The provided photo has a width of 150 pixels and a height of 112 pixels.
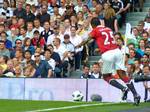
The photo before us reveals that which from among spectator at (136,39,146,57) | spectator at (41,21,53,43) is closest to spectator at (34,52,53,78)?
spectator at (41,21,53,43)

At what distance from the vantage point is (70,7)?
23766 mm

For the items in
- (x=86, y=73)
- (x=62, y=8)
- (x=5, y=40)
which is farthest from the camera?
(x=62, y=8)

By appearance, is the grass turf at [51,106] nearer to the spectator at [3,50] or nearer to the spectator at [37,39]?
the spectator at [3,50]

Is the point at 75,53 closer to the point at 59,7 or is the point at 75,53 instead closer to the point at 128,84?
the point at 59,7

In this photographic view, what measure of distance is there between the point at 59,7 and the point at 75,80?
5702mm

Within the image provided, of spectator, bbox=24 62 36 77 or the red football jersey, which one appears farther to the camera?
spectator, bbox=24 62 36 77

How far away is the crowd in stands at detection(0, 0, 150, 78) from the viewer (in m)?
20.9

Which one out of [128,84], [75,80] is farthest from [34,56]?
[128,84]

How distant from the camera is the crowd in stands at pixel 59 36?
2094 cm

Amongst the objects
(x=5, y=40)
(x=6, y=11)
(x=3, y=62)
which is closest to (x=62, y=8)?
(x=6, y=11)

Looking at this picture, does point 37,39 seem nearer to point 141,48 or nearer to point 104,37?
point 141,48

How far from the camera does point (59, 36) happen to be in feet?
74.0

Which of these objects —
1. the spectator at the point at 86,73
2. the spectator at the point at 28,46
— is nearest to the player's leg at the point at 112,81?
the spectator at the point at 86,73

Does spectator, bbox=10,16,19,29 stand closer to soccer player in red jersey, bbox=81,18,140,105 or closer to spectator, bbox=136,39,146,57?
spectator, bbox=136,39,146,57
